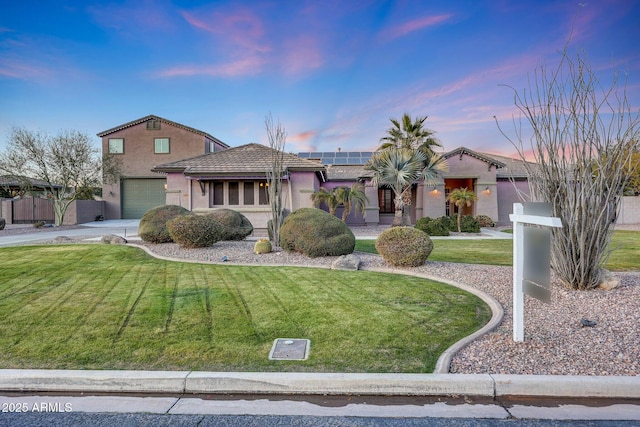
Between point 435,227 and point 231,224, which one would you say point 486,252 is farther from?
point 231,224

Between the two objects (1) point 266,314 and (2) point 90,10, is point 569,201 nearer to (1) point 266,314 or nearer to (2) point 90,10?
(1) point 266,314

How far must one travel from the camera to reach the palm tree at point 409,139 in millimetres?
19719

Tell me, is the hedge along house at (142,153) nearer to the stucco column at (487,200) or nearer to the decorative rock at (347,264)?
the stucco column at (487,200)

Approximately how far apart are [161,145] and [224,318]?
2794 centimetres

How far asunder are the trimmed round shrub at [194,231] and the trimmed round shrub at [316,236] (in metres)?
2.46

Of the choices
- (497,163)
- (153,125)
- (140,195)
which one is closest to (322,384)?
(497,163)

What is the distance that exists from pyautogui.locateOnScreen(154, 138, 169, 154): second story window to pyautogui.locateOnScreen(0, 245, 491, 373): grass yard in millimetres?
22675

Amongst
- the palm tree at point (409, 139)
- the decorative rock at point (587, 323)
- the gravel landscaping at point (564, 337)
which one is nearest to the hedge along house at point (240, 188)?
the palm tree at point (409, 139)

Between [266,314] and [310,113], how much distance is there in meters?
15.8

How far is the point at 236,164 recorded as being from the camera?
1828cm

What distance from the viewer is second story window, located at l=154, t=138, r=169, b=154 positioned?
28688 mm

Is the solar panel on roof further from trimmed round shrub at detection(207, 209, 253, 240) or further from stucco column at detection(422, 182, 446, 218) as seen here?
trimmed round shrub at detection(207, 209, 253, 240)

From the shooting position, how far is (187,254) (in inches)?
399

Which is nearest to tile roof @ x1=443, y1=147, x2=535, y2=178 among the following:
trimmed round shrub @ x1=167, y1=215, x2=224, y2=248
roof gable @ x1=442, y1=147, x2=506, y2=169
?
roof gable @ x1=442, y1=147, x2=506, y2=169
